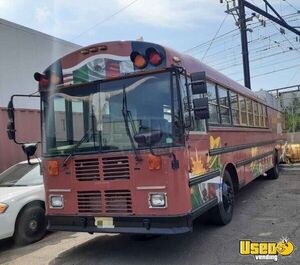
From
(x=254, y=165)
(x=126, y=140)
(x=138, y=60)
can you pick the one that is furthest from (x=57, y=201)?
(x=254, y=165)

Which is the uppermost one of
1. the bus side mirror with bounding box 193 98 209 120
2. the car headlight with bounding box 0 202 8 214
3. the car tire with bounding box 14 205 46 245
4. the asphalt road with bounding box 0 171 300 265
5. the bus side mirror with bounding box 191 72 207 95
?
the bus side mirror with bounding box 191 72 207 95

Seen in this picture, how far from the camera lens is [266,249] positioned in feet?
19.3

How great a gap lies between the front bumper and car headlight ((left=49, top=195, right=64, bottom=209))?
192 mm

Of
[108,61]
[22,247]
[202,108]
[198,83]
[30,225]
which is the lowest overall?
[22,247]

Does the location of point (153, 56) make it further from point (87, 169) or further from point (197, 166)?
point (87, 169)

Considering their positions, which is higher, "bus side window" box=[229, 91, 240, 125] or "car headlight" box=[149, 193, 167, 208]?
"bus side window" box=[229, 91, 240, 125]

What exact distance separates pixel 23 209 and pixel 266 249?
13.2 feet

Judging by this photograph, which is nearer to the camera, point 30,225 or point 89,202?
point 89,202

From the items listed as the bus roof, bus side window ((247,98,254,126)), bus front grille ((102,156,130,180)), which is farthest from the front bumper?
bus side window ((247,98,254,126))

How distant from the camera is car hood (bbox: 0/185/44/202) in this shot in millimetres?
7097

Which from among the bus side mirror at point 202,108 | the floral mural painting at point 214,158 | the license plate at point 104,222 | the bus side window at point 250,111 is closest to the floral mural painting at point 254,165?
the bus side window at point 250,111

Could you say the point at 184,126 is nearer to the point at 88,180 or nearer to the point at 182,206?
the point at 182,206

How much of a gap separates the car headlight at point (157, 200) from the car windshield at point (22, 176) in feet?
10.5

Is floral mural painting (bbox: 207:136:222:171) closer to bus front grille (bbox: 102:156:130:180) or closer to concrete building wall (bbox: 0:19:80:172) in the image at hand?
bus front grille (bbox: 102:156:130:180)
